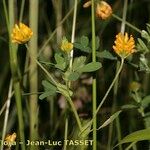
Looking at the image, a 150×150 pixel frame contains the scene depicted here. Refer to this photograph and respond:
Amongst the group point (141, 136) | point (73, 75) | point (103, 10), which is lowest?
point (141, 136)

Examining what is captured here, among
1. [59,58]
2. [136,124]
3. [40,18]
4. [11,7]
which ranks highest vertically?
[40,18]

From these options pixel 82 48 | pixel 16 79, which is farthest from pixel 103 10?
pixel 16 79

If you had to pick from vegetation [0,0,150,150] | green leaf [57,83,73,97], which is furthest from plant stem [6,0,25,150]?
green leaf [57,83,73,97]

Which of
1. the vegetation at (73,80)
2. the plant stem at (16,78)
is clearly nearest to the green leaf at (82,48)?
the vegetation at (73,80)

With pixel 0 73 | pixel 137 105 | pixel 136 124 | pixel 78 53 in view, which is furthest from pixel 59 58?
pixel 78 53

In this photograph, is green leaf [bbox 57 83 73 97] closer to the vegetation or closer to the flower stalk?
the vegetation

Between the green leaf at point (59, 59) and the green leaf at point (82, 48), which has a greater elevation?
the green leaf at point (82, 48)

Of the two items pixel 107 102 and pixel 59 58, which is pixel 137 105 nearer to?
pixel 59 58

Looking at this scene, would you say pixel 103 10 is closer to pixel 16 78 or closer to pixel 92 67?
pixel 92 67

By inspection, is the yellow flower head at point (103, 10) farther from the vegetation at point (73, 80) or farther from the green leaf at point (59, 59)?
the green leaf at point (59, 59)

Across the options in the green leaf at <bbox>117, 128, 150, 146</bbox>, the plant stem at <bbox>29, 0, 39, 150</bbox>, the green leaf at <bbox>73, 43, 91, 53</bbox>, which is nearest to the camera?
the green leaf at <bbox>117, 128, 150, 146</bbox>

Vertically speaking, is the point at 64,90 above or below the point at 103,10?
below
